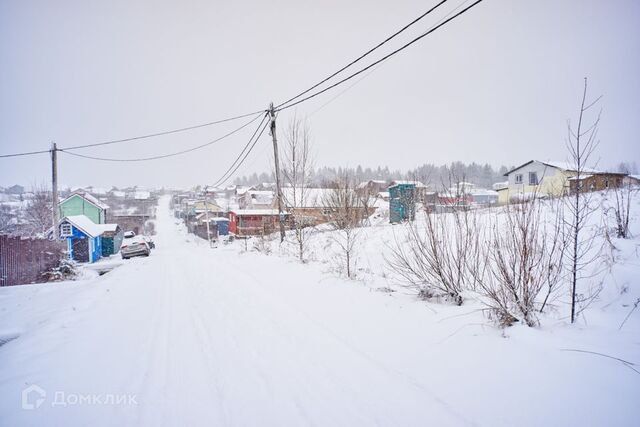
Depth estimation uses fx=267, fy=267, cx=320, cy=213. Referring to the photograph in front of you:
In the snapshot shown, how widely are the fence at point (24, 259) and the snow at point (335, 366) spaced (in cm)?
1112

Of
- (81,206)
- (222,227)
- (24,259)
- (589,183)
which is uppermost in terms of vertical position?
(81,206)

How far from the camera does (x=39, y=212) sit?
30.6 meters

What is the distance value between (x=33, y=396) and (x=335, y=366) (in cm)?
324

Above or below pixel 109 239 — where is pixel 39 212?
above

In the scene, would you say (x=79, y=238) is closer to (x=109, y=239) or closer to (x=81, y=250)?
(x=81, y=250)

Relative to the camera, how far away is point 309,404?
2516 millimetres

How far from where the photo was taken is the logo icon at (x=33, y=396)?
107 inches

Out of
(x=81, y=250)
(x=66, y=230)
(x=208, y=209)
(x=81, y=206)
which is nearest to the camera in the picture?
(x=66, y=230)

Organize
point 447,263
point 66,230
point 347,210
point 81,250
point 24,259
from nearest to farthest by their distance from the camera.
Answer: point 447,263 < point 347,210 < point 24,259 < point 66,230 < point 81,250

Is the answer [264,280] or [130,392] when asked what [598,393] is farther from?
[264,280]

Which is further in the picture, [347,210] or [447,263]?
[347,210]

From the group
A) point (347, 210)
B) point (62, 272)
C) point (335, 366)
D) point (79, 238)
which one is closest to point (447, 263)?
point (335, 366)

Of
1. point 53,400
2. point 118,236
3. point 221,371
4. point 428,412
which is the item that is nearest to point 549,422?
point 428,412

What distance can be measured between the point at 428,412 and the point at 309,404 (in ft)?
3.49
